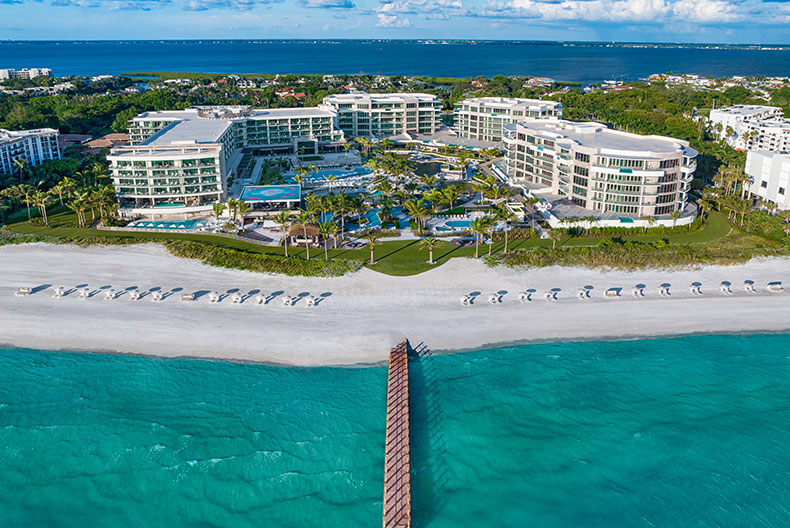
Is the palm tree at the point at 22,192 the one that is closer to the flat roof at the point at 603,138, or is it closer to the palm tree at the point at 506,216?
the palm tree at the point at 506,216

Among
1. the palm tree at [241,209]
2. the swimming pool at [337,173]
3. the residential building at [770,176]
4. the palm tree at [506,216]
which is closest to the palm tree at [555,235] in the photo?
the palm tree at [506,216]

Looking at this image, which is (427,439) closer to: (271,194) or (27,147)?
(271,194)

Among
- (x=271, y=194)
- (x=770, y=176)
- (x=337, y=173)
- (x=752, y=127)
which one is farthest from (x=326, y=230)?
(x=752, y=127)

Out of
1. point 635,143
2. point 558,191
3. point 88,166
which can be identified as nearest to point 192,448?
point 558,191

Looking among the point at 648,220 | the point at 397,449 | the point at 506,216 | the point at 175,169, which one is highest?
the point at 175,169

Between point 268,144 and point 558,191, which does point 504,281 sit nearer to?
point 558,191

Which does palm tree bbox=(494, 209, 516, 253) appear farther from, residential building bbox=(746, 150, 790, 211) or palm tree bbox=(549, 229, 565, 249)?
residential building bbox=(746, 150, 790, 211)
